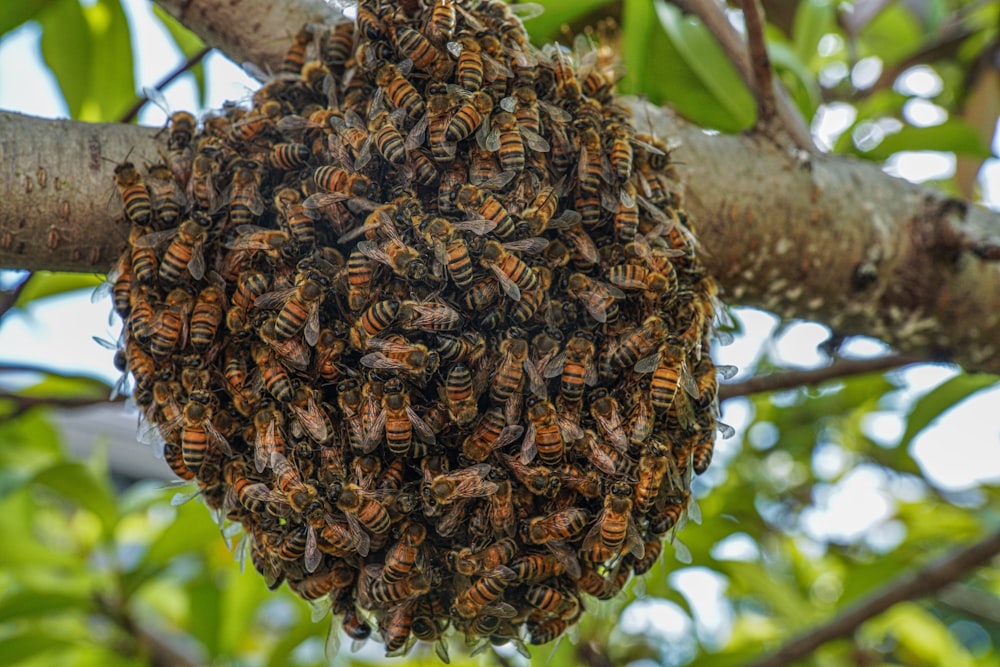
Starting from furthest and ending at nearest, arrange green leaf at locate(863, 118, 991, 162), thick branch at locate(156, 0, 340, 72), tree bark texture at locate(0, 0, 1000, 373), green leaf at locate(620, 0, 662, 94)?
green leaf at locate(863, 118, 991, 162), green leaf at locate(620, 0, 662, 94), thick branch at locate(156, 0, 340, 72), tree bark texture at locate(0, 0, 1000, 373)

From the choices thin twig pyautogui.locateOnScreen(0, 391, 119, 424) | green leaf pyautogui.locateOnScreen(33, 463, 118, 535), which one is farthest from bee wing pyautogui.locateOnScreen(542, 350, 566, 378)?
green leaf pyautogui.locateOnScreen(33, 463, 118, 535)

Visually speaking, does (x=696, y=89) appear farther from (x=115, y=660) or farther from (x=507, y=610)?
(x=115, y=660)

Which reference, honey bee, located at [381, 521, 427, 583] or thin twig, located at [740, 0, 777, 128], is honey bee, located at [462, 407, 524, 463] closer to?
honey bee, located at [381, 521, 427, 583]

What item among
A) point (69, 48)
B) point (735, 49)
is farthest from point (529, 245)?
point (69, 48)

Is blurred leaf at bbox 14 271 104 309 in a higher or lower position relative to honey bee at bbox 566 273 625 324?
higher

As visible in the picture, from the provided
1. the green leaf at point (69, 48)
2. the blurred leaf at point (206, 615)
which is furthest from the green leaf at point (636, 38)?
the blurred leaf at point (206, 615)

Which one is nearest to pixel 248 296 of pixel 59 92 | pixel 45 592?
pixel 59 92
